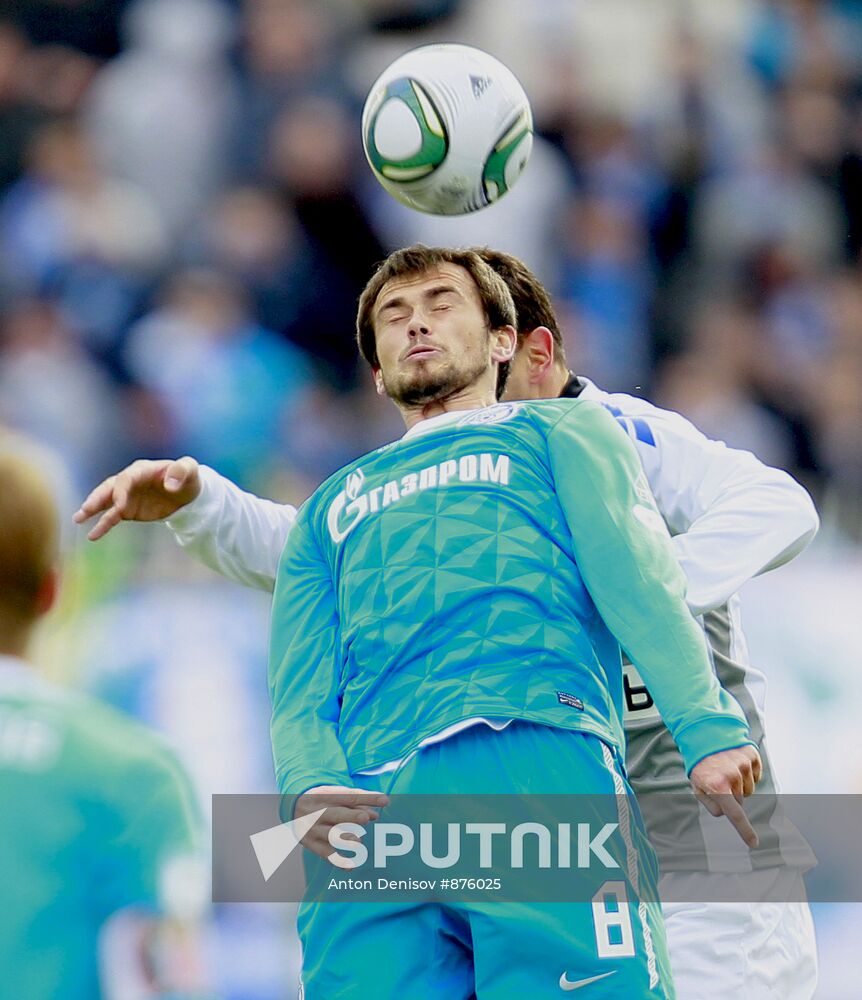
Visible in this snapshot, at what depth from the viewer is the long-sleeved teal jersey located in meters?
4.05

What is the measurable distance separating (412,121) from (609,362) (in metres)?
5.39

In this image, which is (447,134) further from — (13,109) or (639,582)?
(13,109)

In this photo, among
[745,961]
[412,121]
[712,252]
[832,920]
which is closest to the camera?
[745,961]

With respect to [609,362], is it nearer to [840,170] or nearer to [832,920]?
[840,170]

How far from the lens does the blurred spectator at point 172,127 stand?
11258mm

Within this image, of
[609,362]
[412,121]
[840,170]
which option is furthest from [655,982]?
[840,170]

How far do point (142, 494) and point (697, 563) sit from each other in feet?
4.92

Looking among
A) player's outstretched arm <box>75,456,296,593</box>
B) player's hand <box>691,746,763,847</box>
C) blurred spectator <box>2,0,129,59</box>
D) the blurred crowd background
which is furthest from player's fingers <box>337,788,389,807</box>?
blurred spectator <box>2,0,129,59</box>

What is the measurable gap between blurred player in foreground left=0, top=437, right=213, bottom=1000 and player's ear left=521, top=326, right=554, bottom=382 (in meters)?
2.46

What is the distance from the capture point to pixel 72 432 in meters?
9.85

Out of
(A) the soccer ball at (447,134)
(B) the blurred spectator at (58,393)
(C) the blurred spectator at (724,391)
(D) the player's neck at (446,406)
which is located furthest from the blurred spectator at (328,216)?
(D) the player's neck at (446,406)

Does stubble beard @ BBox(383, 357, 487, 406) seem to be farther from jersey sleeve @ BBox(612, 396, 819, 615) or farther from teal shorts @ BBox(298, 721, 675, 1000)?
teal shorts @ BBox(298, 721, 675, 1000)

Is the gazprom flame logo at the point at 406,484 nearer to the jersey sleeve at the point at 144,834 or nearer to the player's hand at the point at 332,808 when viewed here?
the player's hand at the point at 332,808

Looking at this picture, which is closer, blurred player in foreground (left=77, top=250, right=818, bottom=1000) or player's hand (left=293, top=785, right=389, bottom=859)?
player's hand (left=293, top=785, right=389, bottom=859)
